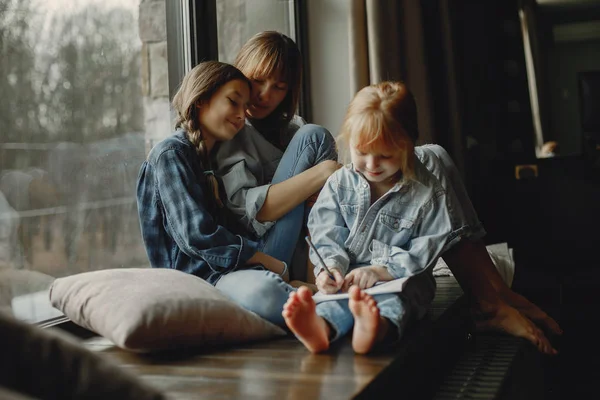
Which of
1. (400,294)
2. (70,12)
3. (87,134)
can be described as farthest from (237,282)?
(70,12)

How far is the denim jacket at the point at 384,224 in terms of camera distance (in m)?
1.81

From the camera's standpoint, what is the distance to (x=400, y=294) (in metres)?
1.70

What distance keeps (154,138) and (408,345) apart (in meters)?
1.06

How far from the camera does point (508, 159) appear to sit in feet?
11.9

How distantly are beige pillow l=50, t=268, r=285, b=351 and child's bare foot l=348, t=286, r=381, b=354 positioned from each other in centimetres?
28

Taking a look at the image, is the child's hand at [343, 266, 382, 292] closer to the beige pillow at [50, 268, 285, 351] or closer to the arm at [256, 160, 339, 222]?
the beige pillow at [50, 268, 285, 351]

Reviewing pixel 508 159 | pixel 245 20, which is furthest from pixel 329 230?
pixel 508 159

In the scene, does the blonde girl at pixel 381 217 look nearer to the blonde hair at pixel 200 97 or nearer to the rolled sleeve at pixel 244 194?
the rolled sleeve at pixel 244 194

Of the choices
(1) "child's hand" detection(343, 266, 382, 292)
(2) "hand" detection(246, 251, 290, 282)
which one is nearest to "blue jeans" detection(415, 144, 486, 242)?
(1) "child's hand" detection(343, 266, 382, 292)

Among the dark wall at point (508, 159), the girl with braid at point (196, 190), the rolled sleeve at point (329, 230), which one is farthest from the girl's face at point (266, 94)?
the dark wall at point (508, 159)

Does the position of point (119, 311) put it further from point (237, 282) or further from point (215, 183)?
point (215, 183)

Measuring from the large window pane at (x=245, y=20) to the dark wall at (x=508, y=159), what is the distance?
2.32 feet

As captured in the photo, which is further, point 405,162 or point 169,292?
point 405,162

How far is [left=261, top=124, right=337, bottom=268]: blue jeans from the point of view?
2082mm
